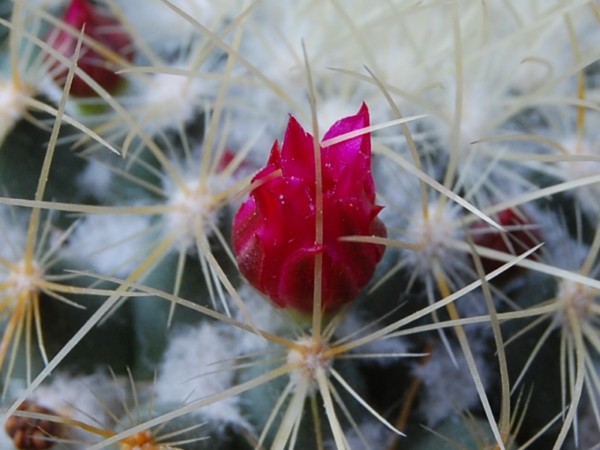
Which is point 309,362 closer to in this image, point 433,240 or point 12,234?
point 433,240

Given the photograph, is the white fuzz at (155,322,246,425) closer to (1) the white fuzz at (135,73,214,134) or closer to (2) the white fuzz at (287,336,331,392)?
(2) the white fuzz at (287,336,331,392)

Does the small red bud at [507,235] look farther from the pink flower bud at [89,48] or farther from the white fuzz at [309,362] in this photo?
the pink flower bud at [89,48]

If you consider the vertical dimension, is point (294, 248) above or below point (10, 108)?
below

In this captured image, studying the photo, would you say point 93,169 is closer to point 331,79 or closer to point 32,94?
point 32,94

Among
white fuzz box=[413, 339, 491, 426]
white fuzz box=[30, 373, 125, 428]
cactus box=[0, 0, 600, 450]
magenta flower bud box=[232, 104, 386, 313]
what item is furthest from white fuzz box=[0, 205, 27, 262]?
white fuzz box=[413, 339, 491, 426]

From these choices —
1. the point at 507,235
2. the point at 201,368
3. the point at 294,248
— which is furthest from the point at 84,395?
the point at 507,235

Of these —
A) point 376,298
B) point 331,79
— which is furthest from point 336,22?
point 376,298

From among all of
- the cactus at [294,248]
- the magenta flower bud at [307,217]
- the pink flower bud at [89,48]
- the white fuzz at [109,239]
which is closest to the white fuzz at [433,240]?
the cactus at [294,248]

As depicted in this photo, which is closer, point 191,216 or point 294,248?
point 294,248
